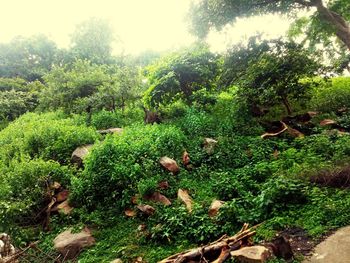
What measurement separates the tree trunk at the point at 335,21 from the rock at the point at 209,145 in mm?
5872

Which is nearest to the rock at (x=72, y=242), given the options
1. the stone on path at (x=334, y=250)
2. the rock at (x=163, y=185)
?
the rock at (x=163, y=185)

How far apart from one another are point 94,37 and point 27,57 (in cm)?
759

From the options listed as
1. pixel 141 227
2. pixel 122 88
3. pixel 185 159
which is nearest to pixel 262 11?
pixel 185 159

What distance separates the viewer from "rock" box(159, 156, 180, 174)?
9062mm

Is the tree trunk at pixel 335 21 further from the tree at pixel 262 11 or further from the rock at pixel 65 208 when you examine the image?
the rock at pixel 65 208

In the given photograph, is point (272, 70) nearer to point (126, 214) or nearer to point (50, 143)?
point (126, 214)

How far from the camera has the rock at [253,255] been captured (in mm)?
4366

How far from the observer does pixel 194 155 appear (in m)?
9.89

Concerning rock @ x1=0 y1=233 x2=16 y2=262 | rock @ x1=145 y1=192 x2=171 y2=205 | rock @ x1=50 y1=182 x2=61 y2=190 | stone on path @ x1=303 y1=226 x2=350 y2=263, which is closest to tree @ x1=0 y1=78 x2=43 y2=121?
rock @ x1=50 y1=182 x2=61 y2=190

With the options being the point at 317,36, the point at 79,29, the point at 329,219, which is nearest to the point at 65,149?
the point at 329,219

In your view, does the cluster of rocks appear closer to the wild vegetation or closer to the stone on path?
the wild vegetation

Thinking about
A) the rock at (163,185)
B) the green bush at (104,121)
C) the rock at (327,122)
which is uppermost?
the green bush at (104,121)

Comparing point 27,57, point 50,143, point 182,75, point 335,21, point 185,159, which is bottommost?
point 185,159

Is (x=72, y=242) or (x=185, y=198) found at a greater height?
(x=185, y=198)
